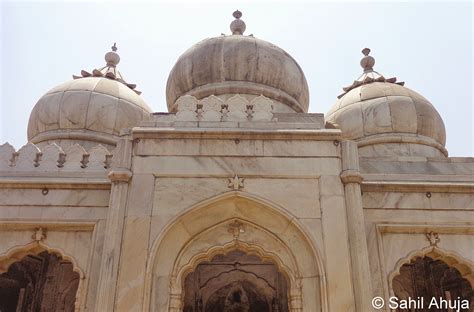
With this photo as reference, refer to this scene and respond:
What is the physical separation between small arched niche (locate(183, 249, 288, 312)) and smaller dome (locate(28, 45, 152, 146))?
4.47 m

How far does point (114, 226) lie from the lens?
7141 mm

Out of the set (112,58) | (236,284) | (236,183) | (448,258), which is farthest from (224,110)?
Result: (112,58)

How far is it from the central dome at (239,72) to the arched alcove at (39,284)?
4830mm

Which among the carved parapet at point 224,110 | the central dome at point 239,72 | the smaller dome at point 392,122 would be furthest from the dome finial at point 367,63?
the carved parapet at point 224,110

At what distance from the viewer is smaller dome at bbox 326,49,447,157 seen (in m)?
11.6

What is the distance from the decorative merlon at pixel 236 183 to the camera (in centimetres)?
742

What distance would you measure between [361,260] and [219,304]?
4182 mm

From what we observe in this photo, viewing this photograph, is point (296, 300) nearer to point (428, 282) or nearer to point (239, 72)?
point (428, 282)

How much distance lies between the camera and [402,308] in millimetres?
9305

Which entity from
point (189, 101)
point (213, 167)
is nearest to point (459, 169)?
point (213, 167)

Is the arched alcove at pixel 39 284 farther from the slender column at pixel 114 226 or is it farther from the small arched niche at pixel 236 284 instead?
the slender column at pixel 114 226

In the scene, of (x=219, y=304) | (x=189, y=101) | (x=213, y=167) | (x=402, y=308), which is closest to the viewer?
(x=213, y=167)

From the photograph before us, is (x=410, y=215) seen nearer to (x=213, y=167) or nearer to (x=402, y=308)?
(x=402, y=308)

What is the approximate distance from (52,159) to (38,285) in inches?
127
